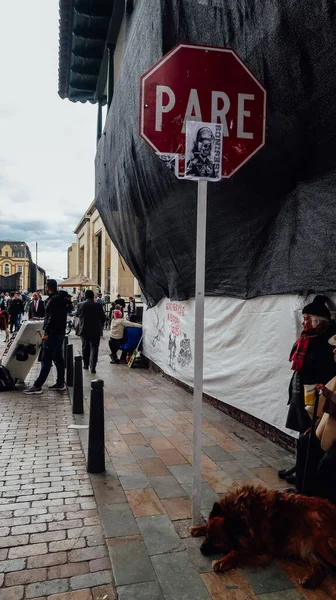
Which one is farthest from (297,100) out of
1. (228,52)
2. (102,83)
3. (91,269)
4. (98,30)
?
(91,269)

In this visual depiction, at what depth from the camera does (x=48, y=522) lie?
338 cm

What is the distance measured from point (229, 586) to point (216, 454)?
7.21 feet

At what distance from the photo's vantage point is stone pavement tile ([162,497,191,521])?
3486mm

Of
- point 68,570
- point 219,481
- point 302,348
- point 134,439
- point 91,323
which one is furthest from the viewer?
point 91,323

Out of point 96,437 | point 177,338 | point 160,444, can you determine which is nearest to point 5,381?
point 177,338

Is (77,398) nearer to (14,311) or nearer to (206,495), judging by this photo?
(206,495)

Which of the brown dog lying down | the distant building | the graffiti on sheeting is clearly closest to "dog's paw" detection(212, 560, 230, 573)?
the brown dog lying down

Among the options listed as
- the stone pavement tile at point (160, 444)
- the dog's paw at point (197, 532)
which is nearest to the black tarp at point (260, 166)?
the stone pavement tile at point (160, 444)

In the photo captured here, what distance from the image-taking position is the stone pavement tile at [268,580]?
2.63 m

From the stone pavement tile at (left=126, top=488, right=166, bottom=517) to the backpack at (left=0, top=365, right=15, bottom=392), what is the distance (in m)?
4.87

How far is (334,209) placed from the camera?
381 centimetres

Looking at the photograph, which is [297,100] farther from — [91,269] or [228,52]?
[91,269]

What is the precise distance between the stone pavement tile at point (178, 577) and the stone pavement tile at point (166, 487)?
0.92m

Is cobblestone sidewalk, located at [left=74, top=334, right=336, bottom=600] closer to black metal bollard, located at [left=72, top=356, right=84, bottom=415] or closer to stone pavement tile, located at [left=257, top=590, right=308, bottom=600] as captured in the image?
stone pavement tile, located at [left=257, top=590, right=308, bottom=600]
